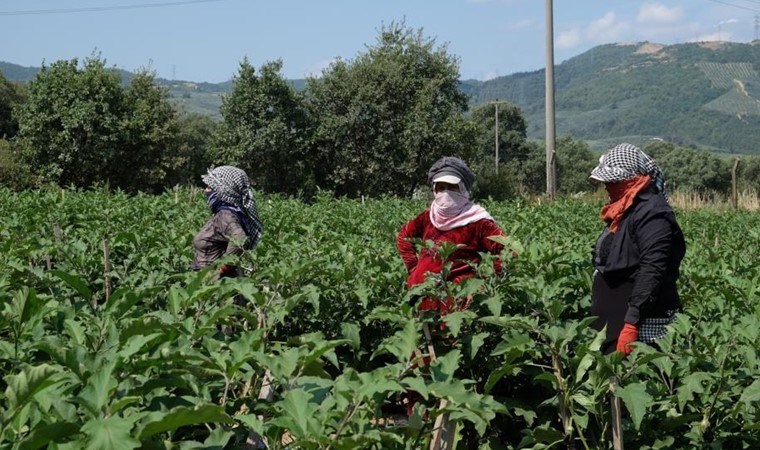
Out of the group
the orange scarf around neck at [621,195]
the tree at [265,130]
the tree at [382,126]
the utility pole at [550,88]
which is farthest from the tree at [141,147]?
the orange scarf around neck at [621,195]

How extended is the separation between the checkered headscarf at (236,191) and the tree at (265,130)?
28046 millimetres

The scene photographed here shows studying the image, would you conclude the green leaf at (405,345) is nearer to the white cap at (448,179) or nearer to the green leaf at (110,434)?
the green leaf at (110,434)

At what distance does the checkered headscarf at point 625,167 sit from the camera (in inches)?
154

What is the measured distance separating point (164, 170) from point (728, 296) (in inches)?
1331

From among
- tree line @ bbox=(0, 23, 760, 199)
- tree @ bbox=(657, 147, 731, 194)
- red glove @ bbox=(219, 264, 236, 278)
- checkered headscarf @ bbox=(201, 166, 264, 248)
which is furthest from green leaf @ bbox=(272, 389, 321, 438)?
tree @ bbox=(657, 147, 731, 194)

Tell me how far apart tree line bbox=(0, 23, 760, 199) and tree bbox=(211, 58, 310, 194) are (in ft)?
0.16

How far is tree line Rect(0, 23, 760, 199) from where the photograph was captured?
32594mm

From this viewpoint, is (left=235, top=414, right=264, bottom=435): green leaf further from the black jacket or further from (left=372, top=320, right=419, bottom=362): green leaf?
the black jacket

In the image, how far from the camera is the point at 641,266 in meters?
3.82

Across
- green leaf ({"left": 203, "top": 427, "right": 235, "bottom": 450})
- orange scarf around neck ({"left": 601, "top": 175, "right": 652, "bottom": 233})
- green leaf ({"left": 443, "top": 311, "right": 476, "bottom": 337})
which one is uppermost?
orange scarf around neck ({"left": 601, "top": 175, "right": 652, "bottom": 233})

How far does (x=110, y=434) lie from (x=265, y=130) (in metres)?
32.5

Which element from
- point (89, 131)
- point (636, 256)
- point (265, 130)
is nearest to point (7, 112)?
point (89, 131)

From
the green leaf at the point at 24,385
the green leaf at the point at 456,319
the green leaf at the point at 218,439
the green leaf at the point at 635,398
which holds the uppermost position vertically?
the green leaf at the point at 24,385

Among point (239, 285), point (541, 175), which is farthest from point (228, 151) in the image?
point (541, 175)
